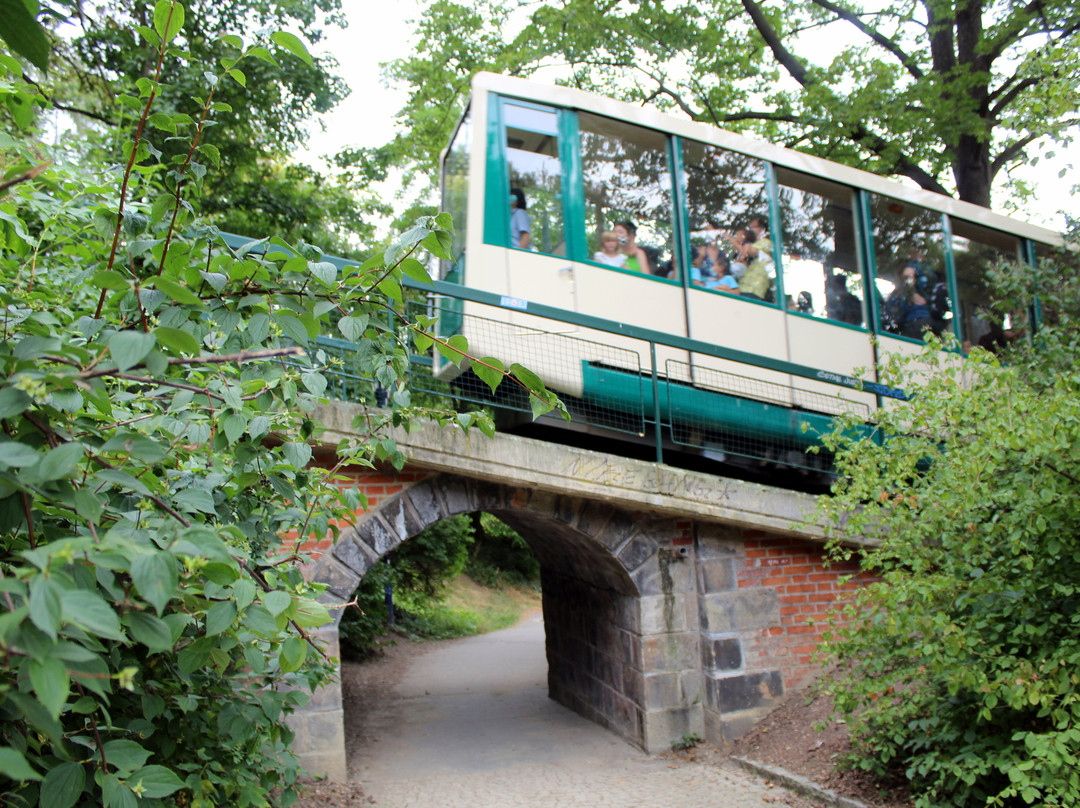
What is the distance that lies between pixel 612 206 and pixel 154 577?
594cm

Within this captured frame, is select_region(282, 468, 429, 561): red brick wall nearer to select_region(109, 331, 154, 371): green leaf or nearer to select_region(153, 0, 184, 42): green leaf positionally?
select_region(153, 0, 184, 42): green leaf

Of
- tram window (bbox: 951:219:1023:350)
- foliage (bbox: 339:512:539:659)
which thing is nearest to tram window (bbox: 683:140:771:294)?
tram window (bbox: 951:219:1023:350)

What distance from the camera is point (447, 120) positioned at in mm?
15008

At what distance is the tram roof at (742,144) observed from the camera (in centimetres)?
643

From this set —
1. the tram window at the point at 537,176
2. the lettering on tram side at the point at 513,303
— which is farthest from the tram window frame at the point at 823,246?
the lettering on tram side at the point at 513,303

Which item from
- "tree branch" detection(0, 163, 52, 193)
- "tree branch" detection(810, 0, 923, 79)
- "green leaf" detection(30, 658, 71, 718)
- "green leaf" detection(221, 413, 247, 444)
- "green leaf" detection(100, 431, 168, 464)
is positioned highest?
"tree branch" detection(810, 0, 923, 79)

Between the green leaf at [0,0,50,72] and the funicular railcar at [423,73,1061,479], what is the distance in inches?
171

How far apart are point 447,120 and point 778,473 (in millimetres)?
10104

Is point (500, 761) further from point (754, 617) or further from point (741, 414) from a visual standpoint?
point (741, 414)

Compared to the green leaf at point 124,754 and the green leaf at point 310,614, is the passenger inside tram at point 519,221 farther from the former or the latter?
Result: the green leaf at point 124,754

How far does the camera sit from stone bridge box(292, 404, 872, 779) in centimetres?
578

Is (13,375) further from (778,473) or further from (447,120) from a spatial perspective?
(447,120)

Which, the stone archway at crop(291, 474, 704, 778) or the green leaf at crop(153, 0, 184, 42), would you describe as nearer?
the green leaf at crop(153, 0, 184, 42)

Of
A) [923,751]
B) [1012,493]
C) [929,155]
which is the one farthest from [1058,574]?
[929,155]
